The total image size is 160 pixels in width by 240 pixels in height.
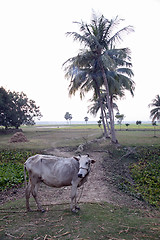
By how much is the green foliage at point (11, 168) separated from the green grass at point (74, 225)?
10.8ft

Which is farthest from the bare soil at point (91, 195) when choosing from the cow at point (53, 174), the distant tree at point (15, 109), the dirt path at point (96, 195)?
the distant tree at point (15, 109)

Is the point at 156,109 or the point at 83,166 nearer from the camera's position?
the point at 83,166

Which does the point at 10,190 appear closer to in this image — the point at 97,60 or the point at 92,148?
the point at 92,148

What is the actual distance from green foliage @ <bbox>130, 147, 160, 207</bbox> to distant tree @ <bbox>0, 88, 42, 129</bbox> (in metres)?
24.0

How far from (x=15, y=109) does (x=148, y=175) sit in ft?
91.4

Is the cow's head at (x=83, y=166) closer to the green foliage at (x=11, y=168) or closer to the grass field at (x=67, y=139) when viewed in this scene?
the green foliage at (x=11, y=168)

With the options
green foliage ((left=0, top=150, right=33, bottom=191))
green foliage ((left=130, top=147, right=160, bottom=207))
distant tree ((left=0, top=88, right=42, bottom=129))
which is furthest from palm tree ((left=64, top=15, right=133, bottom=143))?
distant tree ((left=0, top=88, right=42, bottom=129))

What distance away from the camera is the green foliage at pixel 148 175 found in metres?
8.30

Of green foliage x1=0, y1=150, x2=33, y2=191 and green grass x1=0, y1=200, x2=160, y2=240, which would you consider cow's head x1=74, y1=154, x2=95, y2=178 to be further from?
green foliage x1=0, y1=150, x2=33, y2=191

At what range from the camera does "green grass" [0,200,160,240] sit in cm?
361

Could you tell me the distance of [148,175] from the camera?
10922mm

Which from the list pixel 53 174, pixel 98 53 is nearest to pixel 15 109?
pixel 98 53

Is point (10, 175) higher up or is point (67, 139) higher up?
point (67, 139)

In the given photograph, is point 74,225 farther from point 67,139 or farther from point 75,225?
point 67,139
